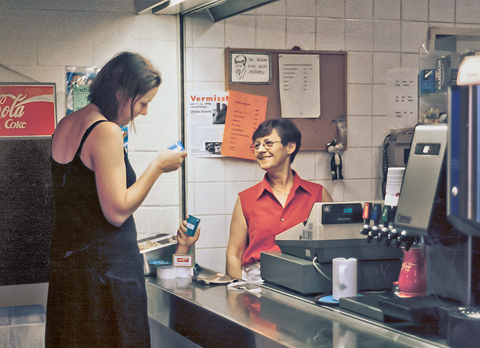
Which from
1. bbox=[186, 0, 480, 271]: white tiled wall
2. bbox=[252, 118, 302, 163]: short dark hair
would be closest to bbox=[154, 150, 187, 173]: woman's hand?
bbox=[186, 0, 480, 271]: white tiled wall

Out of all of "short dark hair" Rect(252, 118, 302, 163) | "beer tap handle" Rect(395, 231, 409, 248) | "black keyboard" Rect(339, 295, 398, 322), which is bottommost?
"black keyboard" Rect(339, 295, 398, 322)

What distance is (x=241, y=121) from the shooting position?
2.57 m

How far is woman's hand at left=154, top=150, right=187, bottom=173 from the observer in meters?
2.07

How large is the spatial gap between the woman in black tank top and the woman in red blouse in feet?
→ 2.51

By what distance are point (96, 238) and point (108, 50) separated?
83 cm

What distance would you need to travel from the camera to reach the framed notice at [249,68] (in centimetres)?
256

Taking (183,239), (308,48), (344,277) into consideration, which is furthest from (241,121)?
(344,277)

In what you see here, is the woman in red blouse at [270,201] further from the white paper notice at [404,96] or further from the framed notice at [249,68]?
the white paper notice at [404,96]

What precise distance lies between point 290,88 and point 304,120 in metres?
0.17

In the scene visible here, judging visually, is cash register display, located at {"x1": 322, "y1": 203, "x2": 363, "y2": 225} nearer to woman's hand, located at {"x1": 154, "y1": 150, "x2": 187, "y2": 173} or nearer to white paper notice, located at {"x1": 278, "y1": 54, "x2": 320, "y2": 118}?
woman's hand, located at {"x1": 154, "y1": 150, "x2": 187, "y2": 173}

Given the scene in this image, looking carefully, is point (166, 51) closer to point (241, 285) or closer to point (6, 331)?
point (241, 285)

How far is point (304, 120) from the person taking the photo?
2570 mm

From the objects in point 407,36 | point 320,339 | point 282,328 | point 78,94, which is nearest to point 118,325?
point 282,328

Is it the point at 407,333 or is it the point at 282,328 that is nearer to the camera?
the point at 407,333
